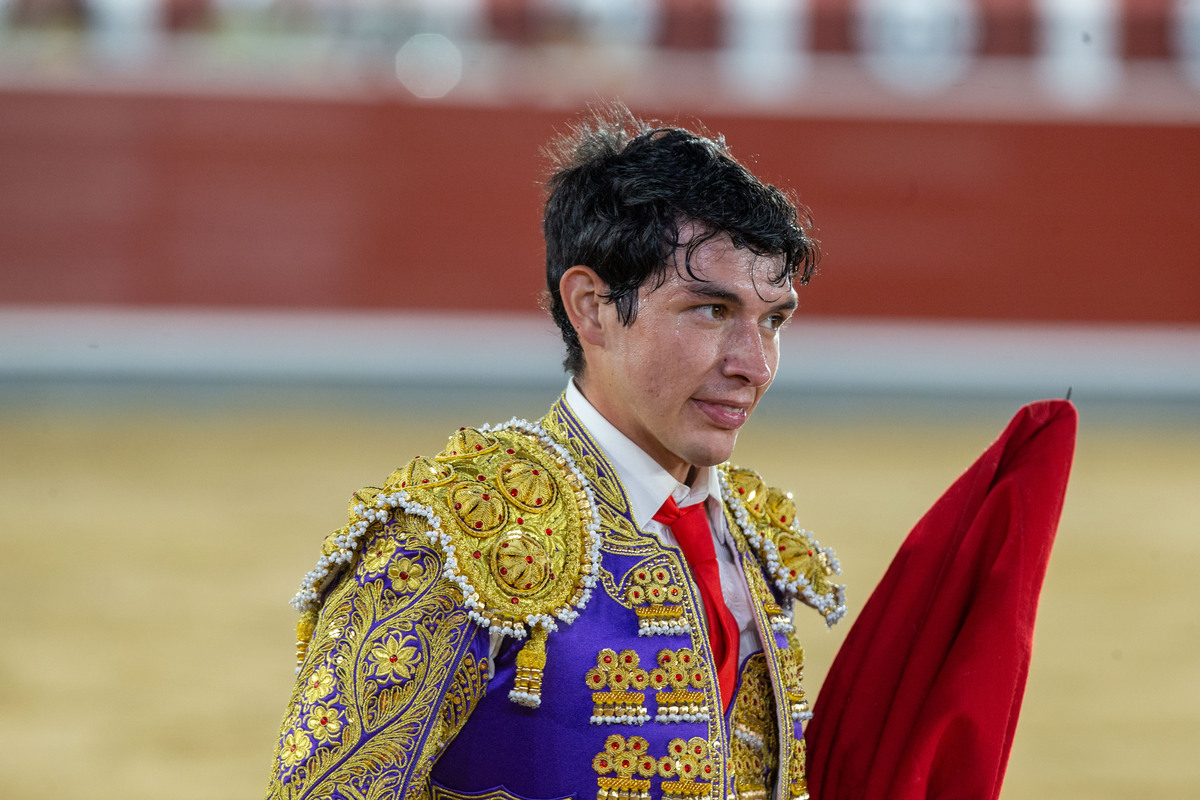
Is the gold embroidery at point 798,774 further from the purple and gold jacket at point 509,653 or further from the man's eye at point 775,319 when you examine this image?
the man's eye at point 775,319

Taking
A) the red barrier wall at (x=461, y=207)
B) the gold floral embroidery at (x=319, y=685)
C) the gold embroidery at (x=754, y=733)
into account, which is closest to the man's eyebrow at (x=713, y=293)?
the gold embroidery at (x=754, y=733)

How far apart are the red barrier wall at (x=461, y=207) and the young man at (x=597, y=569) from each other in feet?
33.4

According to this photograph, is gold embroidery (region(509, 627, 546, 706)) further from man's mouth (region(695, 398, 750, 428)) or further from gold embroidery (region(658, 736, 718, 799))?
man's mouth (region(695, 398, 750, 428))

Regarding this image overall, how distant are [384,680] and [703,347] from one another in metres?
0.46

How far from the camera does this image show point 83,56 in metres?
11.6

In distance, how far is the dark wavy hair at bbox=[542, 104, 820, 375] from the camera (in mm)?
1454

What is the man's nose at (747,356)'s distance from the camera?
57.5 inches

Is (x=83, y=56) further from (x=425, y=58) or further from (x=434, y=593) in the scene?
(x=434, y=593)

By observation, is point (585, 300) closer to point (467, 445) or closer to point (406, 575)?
point (467, 445)

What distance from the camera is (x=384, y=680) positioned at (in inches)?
52.3

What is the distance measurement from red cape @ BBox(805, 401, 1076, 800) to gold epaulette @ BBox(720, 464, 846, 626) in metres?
0.07

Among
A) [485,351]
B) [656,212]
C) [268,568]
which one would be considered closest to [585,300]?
[656,212]

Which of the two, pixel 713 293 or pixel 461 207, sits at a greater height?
pixel 461 207

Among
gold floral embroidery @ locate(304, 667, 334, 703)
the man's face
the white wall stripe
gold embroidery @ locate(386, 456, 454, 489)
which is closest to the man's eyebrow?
the man's face
